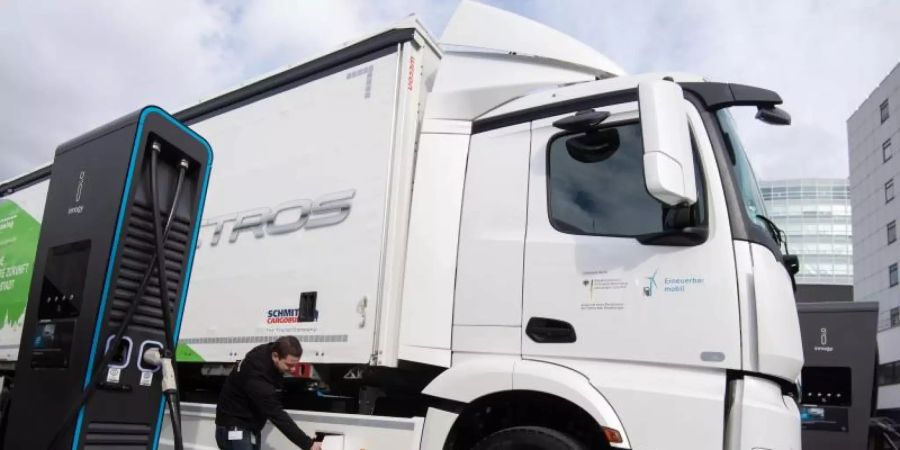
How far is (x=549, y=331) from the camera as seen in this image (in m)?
3.96

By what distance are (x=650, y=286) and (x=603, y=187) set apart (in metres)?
0.65

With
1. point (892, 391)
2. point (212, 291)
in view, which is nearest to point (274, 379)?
point (212, 291)

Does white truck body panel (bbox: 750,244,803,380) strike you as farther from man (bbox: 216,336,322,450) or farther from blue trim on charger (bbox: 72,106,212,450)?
blue trim on charger (bbox: 72,106,212,450)


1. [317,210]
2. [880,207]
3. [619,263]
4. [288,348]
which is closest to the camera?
[619,263]

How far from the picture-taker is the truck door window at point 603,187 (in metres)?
3.90

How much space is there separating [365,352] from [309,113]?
6.35ft

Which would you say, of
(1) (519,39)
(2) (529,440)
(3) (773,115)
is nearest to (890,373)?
(3) (773,115)

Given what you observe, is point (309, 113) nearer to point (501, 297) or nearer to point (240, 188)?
point (240, 188)

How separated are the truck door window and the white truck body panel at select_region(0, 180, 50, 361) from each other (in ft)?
19.0

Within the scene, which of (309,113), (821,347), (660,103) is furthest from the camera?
(821,347)

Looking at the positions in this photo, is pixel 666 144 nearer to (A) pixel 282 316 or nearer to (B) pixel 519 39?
(B) pixel 519 39

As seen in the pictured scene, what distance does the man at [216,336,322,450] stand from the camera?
437cm

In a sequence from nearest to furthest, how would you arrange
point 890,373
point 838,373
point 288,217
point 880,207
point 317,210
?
1. point 317,210
2. point 288,217
3. point 838,373
4. point 890,373
5. point 880,207

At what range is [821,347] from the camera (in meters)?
7.43
